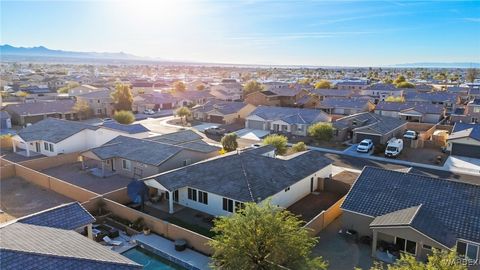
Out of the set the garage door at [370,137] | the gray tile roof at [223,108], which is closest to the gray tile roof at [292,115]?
the gray tile roof at [223,108]

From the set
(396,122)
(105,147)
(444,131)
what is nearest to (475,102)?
(444,131)

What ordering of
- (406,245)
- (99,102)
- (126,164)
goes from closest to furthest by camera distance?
(406,245)
(126,164)
(99,102)

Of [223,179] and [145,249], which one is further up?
[223,179]

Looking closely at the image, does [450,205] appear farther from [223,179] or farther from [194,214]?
[194,214]

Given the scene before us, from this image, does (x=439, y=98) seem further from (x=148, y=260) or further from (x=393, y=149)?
(x=148, y=260)

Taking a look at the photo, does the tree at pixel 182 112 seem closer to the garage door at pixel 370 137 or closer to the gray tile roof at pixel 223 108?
the gray tile roof at pixel 223 108

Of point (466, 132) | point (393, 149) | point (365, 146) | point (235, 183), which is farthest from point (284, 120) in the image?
point (235, 183)
